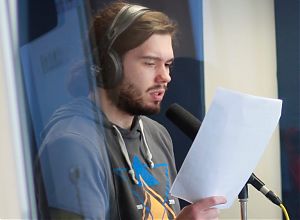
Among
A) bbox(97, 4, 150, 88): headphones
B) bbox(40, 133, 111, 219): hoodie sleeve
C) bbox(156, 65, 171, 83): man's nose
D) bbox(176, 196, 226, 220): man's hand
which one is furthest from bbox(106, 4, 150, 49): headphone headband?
bbox(176, 196, 226, 220): man's hand

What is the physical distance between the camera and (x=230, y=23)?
119 centimetres

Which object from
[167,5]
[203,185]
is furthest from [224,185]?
[167,5]

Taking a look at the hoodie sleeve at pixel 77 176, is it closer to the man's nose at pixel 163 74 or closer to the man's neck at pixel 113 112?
the man's neck at pixel 113 112

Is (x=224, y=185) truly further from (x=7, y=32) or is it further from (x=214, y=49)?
(x=214, y=49)

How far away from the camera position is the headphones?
2.78 feet

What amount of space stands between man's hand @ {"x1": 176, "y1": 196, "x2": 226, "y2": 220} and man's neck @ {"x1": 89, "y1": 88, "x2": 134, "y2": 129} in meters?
0.25

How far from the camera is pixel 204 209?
2.25 ft

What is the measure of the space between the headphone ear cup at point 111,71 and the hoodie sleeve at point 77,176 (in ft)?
0.44

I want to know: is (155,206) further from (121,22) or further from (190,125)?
(121,22)

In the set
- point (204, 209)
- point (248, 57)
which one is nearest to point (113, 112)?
point (204, 209)

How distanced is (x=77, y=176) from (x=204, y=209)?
0.20 meters

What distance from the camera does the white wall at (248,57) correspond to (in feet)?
3.78

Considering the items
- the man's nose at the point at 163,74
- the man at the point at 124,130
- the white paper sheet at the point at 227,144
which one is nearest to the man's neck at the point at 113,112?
the man at the point at 124,130

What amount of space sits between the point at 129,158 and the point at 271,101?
32cm
